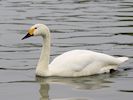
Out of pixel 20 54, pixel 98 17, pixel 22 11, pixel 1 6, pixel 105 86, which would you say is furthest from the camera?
pixel 1 6

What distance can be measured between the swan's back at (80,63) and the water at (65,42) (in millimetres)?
197

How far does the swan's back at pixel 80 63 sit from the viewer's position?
1407 centimetres

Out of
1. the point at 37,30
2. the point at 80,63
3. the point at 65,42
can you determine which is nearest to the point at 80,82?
the point at 80,63

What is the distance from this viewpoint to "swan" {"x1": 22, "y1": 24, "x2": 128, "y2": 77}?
46.2 feet

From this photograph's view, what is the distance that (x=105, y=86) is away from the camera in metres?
13.0

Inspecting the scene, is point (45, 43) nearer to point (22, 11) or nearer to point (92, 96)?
point (92, 96)

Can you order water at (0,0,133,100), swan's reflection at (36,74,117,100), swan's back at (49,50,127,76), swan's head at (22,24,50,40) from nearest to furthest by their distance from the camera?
water at (0,0,133,100)
swan's reflection at (36,74,117,100)
swan's back at (49,50,127,76)
swan's head at (22,24,50,40)

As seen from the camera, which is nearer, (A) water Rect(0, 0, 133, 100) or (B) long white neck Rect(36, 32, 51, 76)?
(A) water Rect(0, 0, 133, 100)

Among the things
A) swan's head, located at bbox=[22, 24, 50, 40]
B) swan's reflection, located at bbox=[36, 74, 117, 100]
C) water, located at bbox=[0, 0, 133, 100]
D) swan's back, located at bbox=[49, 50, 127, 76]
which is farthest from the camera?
swan's head, located at bbox=[22, 24, 50, 40]

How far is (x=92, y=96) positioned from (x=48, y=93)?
982mm

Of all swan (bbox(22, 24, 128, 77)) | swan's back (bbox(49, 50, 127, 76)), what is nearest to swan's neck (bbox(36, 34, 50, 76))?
swan (bbox(22, 24, 128, 77))

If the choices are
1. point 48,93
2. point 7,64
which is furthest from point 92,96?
point 7,64

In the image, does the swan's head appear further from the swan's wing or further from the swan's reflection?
the swan's reflection

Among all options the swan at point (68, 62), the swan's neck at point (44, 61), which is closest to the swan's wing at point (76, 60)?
the swan at point (68, 62)
